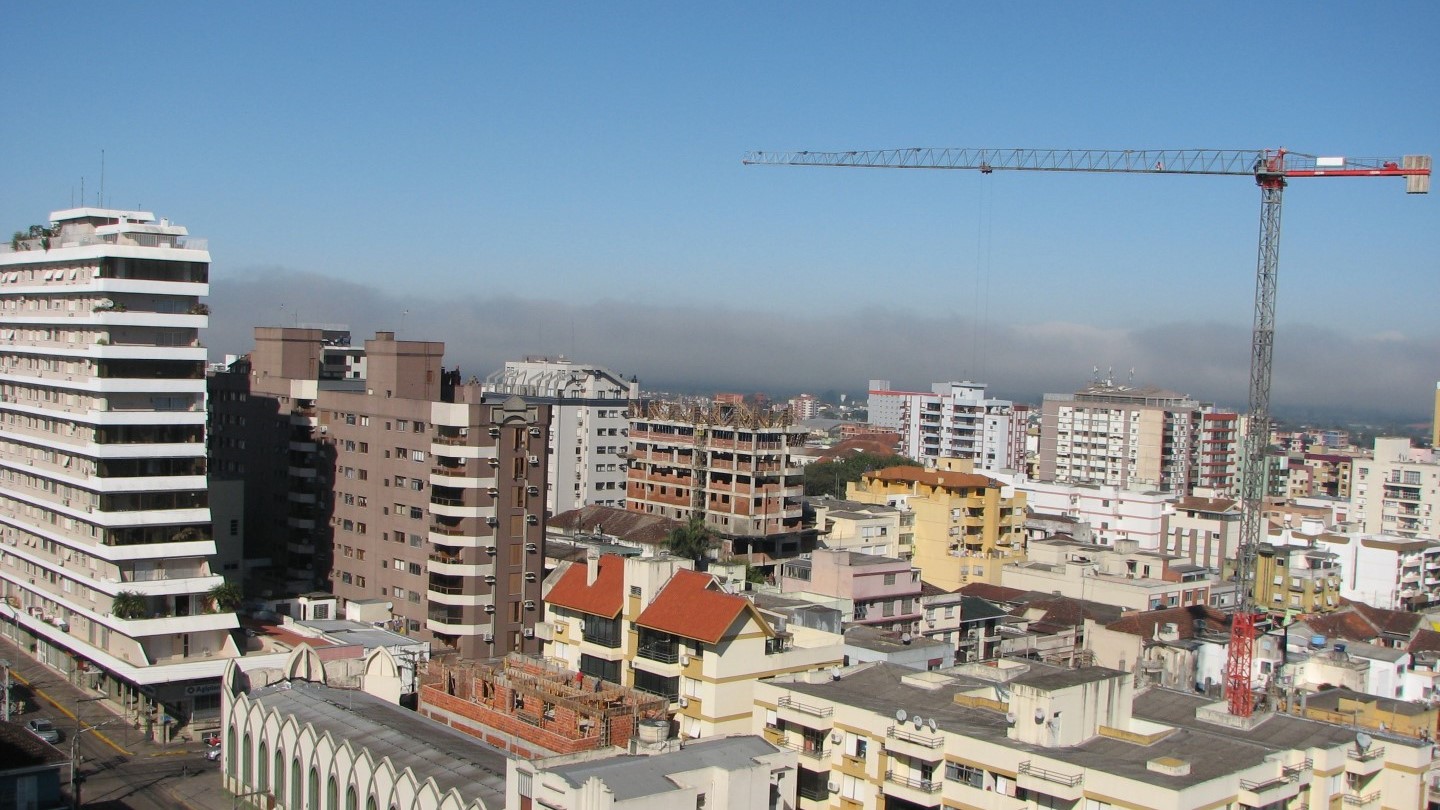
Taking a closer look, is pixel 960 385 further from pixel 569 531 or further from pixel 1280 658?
pixel 1280 658

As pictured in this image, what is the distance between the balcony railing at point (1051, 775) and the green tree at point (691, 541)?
34.2 m

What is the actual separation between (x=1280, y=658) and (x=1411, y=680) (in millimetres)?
4046

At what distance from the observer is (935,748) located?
27.5m

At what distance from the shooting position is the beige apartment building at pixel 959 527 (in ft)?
229

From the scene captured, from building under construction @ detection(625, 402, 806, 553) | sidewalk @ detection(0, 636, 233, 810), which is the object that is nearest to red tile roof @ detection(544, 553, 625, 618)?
sidewalk @ detection(0, 636, 233, 810)

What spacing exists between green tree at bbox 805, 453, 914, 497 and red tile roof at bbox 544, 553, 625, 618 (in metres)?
68.0

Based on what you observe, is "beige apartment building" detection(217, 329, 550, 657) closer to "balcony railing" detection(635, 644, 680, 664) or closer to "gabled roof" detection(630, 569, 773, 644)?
"gabled roof" detection(630, 569, 773, 644)

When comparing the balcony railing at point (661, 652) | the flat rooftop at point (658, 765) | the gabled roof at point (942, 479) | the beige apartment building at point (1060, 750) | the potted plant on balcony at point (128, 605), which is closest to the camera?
the flat rooftop at point (658, 765)

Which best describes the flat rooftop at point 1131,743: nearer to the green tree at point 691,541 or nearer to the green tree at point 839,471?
the green tree at point 691,541

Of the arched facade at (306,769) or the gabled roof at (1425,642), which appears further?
the gabled roof at (1425,642)

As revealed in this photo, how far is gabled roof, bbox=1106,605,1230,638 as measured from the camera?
173 ft

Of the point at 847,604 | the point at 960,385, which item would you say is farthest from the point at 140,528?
the point at 960,385

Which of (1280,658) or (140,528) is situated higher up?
(140,528)

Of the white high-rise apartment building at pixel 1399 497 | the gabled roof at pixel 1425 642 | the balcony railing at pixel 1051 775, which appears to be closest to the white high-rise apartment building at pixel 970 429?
the white high-rise apartment building at pixel 1399 497
